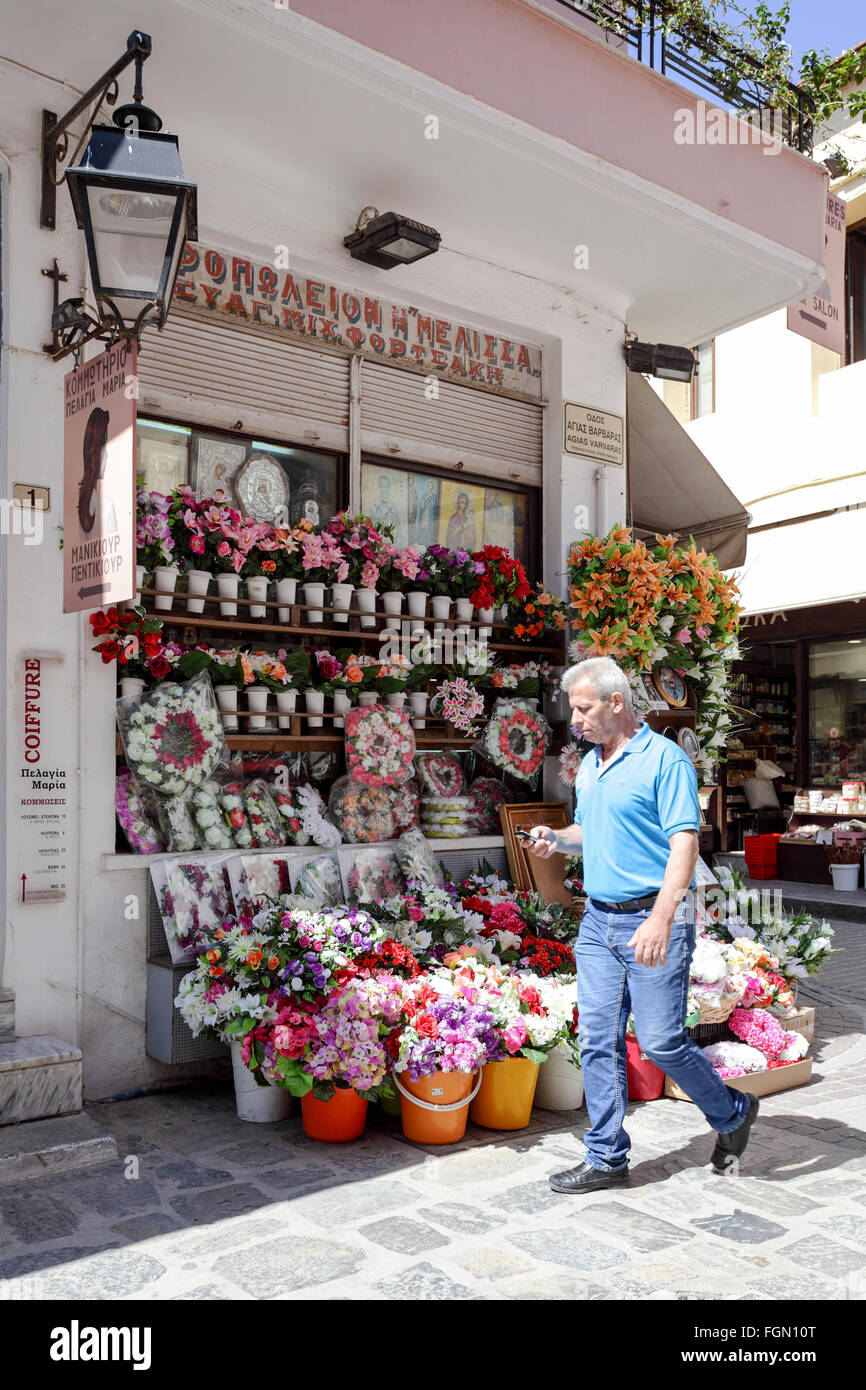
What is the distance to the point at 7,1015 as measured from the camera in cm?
511

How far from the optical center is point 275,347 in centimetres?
679

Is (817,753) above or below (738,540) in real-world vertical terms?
below

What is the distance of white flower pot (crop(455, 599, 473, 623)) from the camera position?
731cm

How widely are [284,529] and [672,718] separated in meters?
2.97

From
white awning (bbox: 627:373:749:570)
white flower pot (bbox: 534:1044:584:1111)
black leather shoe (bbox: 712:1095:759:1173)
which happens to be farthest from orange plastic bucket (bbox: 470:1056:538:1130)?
white awning (bbox: 627:373:749:570)

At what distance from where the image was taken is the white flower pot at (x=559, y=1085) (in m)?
5.29

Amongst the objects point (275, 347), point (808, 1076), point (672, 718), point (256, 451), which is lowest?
point (808, 1076)

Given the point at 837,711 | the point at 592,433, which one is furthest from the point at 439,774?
the point at 837,711

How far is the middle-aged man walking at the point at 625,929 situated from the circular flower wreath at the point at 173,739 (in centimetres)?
214

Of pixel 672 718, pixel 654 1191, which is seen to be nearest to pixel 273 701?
pixel 672 718

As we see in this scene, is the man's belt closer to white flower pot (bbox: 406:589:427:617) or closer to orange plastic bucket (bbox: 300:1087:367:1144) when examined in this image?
orange plastic bucket (bbox: 300:1087:367:1144)

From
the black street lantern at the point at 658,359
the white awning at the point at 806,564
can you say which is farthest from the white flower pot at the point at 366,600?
the white awning at the point at 806,564

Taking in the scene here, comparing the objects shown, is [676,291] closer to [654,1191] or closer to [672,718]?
[672,718]

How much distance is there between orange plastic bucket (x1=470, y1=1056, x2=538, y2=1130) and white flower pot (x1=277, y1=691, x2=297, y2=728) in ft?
7.78
